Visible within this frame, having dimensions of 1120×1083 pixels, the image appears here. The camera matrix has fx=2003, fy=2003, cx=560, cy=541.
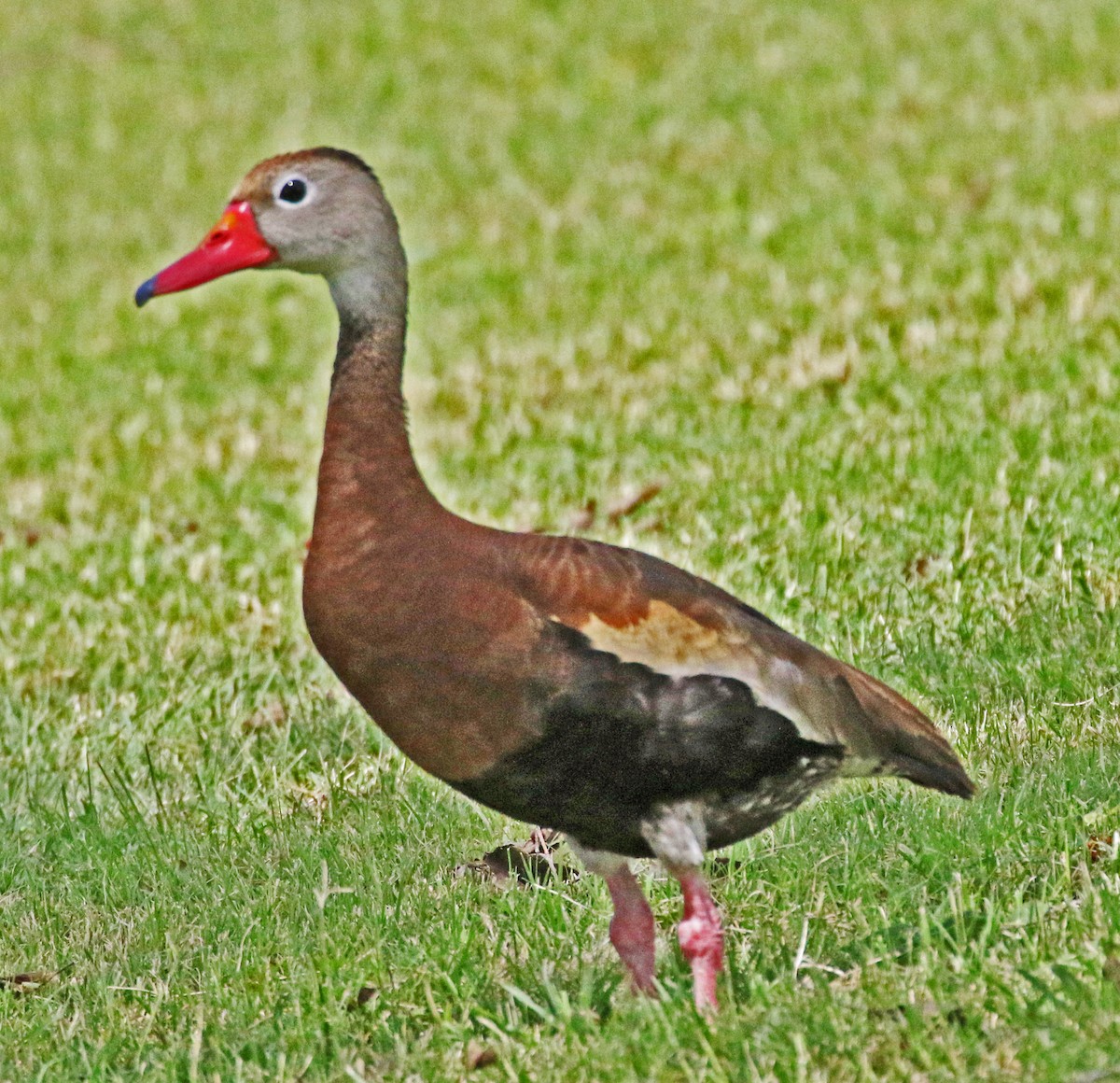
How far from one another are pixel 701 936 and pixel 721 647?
0.61 metres

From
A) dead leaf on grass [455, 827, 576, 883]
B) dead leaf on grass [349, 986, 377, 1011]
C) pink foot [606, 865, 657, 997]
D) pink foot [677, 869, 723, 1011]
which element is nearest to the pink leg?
pink foot [677, 869, 723, 1011]

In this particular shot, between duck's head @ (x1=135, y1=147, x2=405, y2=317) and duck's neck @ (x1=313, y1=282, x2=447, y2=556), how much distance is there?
6 cm

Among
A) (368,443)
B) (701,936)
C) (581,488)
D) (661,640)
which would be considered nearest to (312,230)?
(368,443)

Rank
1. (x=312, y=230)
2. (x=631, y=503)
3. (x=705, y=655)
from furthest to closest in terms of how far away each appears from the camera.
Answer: (x=631, y=503)
(x=312, y=230)
(x=705, y=655)

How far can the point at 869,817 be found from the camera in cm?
505

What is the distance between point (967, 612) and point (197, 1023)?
119 inches

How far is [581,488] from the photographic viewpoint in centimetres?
849

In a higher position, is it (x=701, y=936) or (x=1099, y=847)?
(x=1099, y=847)

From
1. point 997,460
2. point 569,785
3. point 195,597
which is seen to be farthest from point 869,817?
point 195,597

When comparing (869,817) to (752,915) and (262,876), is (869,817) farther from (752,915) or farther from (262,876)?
(262,876)

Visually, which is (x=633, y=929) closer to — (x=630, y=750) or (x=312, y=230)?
(x=630, y=750)

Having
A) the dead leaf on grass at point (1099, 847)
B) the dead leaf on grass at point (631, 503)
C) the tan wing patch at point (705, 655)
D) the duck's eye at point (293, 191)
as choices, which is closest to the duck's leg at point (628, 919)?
the tan wing patch at point (705, 655)

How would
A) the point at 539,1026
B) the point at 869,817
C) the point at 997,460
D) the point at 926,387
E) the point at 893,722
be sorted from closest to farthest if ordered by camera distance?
1. the point at 539,1026
2. the point at 893,722
3. the point at 869,817
4. the point at 997,460
5. the point at 926,387

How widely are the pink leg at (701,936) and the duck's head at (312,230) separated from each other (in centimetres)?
160
